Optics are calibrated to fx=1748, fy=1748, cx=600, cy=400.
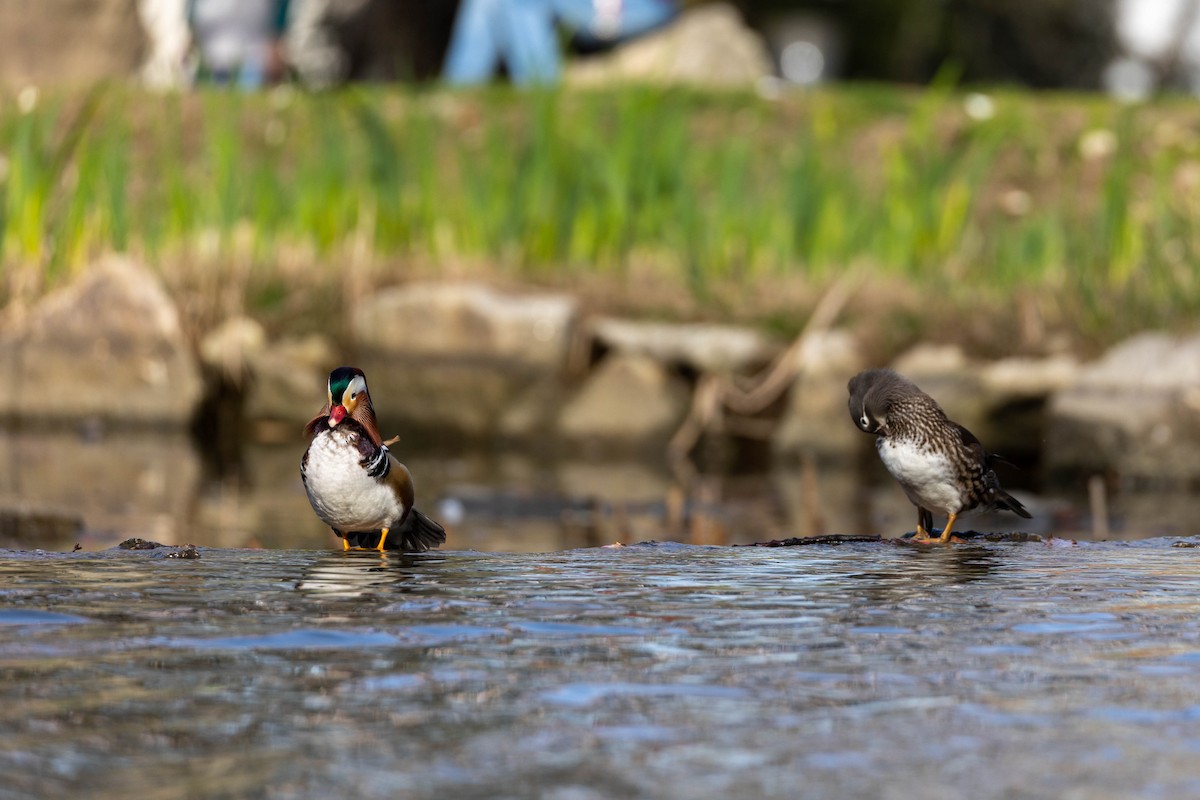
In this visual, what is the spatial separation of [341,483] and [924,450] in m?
1.63

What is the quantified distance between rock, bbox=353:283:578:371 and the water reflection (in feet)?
2.10

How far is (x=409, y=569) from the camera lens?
4148 millimetres

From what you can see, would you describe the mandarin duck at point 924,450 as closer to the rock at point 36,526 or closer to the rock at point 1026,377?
the rock at point 36,526

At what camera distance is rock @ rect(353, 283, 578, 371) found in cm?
1038

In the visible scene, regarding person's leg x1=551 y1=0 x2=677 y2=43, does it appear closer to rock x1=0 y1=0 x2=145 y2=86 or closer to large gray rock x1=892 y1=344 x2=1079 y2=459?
rock x1=0 y1=0 x2=145 y2=86

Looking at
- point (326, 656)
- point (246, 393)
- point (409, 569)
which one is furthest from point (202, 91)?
point (326, 656)

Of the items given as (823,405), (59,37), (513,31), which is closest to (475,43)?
(513,31)

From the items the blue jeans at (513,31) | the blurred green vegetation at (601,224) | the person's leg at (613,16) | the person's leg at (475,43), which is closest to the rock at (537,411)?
the blurred green vegetation at (601,224)

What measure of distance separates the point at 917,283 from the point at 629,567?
6.79 meters

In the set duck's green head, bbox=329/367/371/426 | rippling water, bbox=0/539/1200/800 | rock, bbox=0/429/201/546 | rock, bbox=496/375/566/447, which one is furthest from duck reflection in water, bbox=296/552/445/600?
rock, bbox=496/375/566/447

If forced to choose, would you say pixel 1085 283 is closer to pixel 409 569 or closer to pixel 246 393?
pixel 246 393

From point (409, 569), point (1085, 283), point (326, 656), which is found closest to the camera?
point (326, 656)

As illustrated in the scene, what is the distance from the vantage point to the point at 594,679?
9.86 feet

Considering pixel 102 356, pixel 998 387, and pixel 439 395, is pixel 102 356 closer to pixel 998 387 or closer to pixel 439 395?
pixel 439 395
